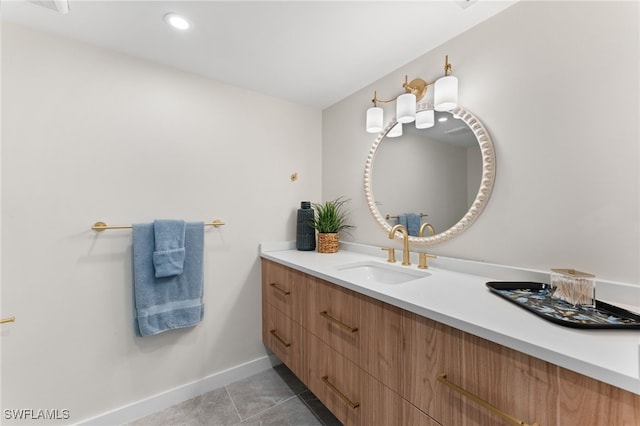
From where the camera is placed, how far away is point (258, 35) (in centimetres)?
134

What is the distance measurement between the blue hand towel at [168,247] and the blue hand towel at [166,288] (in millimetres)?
50

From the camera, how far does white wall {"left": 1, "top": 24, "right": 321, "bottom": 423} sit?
1237mm

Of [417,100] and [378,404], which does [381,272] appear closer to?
[378,404]

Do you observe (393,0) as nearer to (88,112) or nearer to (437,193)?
(437,193)

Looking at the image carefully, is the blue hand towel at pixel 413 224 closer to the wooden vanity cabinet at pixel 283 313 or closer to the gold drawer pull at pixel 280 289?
the wooden vanity cabinet at pixel 283 313

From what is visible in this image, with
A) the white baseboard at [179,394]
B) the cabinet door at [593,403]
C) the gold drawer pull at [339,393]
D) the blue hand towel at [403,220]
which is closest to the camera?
the cabinet door at [593,403]

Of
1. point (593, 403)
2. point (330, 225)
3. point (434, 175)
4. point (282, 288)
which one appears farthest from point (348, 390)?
point (434, 175)

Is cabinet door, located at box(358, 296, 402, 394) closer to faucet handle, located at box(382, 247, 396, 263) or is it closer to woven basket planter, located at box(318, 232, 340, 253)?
faucet handle, located at box(382, 247, 396, 263)

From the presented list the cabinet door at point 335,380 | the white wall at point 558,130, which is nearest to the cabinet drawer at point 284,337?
the cabinet door at point 335,380

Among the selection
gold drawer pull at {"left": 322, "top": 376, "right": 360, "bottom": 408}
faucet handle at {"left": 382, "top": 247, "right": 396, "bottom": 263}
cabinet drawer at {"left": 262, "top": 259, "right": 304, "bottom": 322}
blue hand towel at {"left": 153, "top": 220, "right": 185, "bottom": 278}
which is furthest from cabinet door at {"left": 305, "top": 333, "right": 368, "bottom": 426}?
blue hand towel at {"left": 153, "top": 220, "right": 185, "bottom": 278}

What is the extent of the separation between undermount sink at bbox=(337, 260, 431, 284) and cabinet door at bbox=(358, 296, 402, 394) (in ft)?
1.15

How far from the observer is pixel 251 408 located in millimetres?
1560

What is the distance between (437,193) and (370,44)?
925 millimetres

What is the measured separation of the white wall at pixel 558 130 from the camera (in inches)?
35.5
